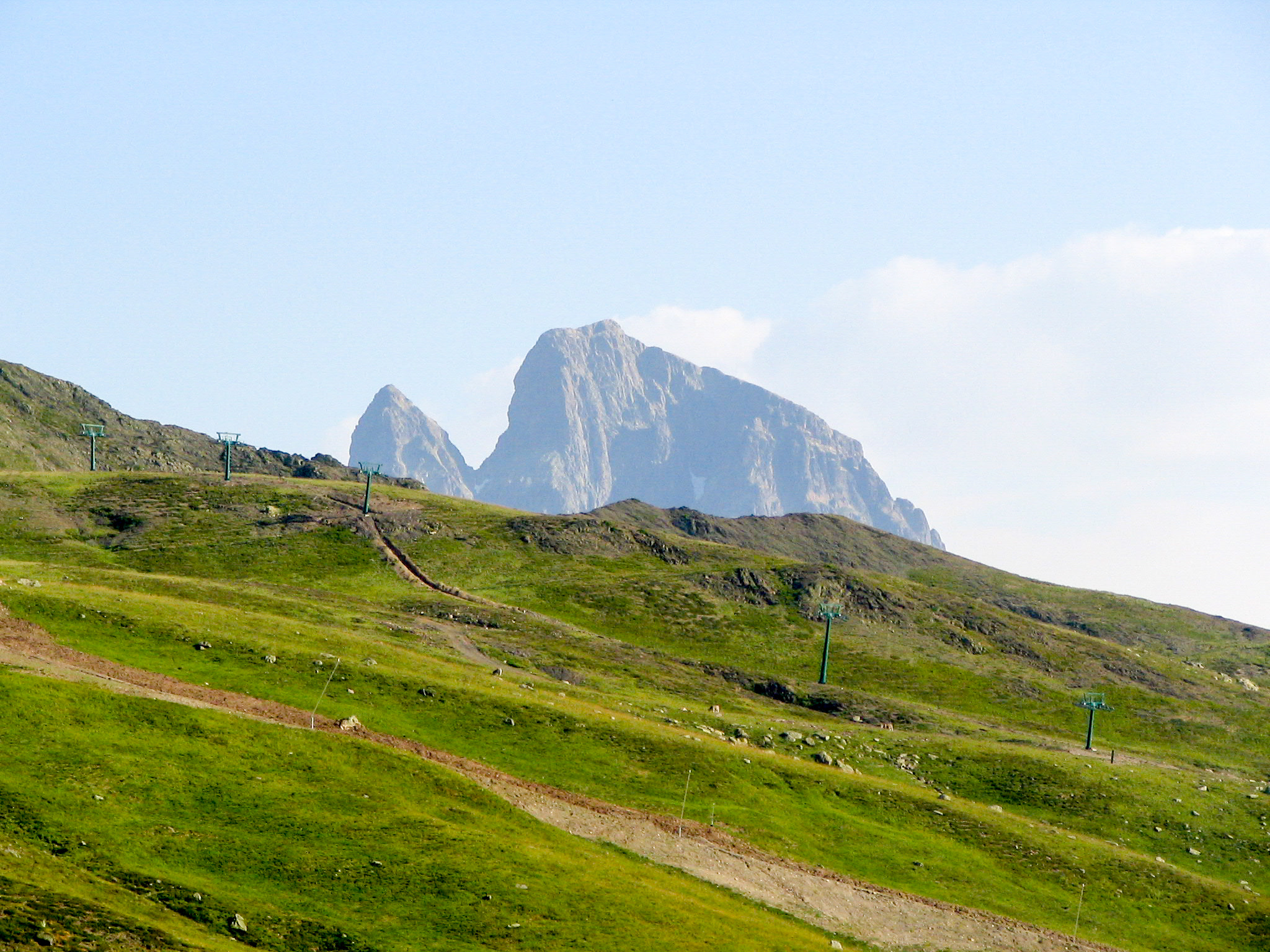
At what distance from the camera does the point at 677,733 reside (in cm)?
7781

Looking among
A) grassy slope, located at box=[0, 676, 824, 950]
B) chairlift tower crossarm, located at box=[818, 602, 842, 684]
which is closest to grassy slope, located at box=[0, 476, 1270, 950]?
chairlift tower crossarm, located at box=[818, 602, 842, 684]

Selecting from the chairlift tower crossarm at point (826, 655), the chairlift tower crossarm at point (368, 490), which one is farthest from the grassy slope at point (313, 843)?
the chairlift tower crossarm at point (368, 490)

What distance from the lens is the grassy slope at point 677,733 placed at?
220 ft

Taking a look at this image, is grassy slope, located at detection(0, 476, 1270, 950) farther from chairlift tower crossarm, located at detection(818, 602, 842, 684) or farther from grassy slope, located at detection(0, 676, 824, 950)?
grassy slope, located at detection(0, 676, 824, 950)

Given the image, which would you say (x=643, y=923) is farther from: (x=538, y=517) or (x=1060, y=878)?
(x=538, y=517)

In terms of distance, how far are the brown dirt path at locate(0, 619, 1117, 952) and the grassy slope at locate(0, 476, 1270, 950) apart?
261 cm

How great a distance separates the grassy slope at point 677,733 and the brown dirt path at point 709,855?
8.56 ft

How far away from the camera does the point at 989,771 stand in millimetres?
90812

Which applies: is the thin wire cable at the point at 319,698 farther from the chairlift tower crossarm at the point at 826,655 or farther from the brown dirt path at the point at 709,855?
the chairlift tower crossarm at the point at 826,655

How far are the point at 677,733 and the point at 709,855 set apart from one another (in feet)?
64.8

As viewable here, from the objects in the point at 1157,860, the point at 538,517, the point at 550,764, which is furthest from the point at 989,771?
the point at 538,517

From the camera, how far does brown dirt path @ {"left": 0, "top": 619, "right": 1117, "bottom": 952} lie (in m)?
55.5

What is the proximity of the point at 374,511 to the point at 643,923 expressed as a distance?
125m

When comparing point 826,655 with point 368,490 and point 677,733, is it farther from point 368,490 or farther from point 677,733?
point 368,490
